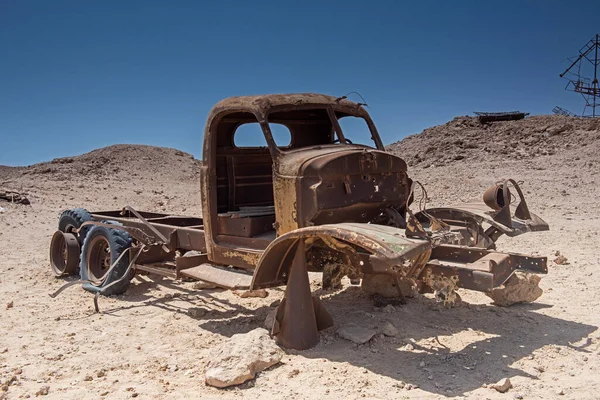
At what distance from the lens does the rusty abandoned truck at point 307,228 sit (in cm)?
427

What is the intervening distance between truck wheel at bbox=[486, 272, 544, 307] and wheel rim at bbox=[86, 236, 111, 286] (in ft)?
16.0

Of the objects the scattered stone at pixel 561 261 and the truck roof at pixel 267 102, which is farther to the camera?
the scattered stone at pixel 561 261

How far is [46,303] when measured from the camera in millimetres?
6750

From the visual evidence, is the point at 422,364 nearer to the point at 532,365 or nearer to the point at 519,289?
the point at 532,365

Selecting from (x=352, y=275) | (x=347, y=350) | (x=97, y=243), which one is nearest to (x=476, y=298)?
(x=352, y=275)

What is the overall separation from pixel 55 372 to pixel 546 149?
19.3 metres

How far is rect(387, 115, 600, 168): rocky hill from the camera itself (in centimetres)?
2027

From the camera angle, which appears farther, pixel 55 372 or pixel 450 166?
pixel 450 166

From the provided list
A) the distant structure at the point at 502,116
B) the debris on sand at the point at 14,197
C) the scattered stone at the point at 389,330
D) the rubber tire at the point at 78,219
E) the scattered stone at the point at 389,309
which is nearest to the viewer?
the scattered stone at the point at 389,330

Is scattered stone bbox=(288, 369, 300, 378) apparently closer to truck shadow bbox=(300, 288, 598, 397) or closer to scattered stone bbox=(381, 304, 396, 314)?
truck shadow bbox=(300, 288, 598, 397)

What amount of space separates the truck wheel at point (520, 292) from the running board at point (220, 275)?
2.61 metres

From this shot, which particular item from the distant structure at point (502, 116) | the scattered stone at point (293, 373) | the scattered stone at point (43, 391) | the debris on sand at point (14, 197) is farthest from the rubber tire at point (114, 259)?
the distant structure at point (502, 116)

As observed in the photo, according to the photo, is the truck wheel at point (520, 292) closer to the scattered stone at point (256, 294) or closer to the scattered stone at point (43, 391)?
the scattered stone at point (256, 294)

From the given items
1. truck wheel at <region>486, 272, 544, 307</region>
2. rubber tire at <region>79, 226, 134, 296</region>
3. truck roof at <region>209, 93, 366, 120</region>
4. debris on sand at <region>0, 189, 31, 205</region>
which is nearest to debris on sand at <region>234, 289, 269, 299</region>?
rubber tire at <region>79, 226, 134, 296</region>
